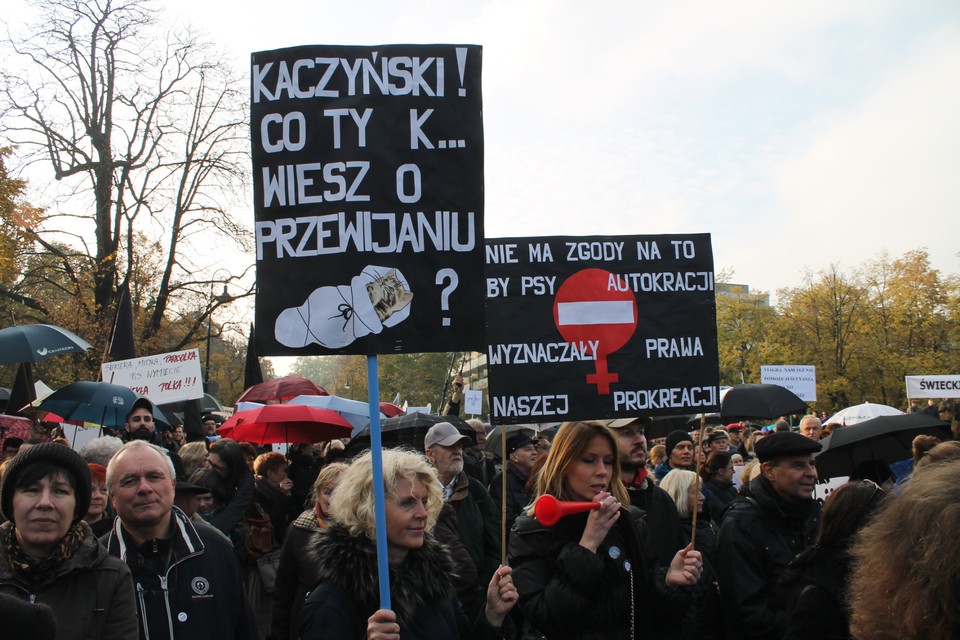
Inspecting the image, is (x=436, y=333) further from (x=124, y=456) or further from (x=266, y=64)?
(x=124, y=456)

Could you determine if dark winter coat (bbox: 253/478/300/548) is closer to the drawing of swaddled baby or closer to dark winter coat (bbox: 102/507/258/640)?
dark winter coat (bbox: 102/507/258/640)

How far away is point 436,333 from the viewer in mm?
3623

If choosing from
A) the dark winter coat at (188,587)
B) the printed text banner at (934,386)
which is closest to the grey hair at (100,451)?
the dark winter coat at (188,587)

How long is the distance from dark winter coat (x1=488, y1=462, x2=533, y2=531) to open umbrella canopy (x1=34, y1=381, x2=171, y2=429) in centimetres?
411

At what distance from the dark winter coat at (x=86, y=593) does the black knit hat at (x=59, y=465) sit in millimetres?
162

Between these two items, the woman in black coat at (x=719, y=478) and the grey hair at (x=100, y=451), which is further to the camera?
the woman in black coat at (x=719, y=478)

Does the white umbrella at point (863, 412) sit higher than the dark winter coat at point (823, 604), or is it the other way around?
the dark winter coat at point (823, 604)

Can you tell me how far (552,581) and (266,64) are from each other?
251cm

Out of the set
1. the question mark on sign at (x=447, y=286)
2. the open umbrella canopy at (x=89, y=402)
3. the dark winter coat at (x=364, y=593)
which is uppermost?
the question mark on sign at (x=447, y=286)

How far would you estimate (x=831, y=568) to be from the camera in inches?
136

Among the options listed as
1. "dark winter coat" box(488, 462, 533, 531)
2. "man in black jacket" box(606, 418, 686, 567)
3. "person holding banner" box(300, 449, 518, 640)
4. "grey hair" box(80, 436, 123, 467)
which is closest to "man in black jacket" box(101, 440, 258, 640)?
"person holding banner" box(300, 449, 518, 640)

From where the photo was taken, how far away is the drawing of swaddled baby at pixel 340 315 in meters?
3.55

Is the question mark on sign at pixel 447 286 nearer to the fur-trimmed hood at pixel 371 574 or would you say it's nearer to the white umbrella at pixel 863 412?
the fur-trimmed hood at pixel 371 574

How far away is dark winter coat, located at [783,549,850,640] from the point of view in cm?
329
